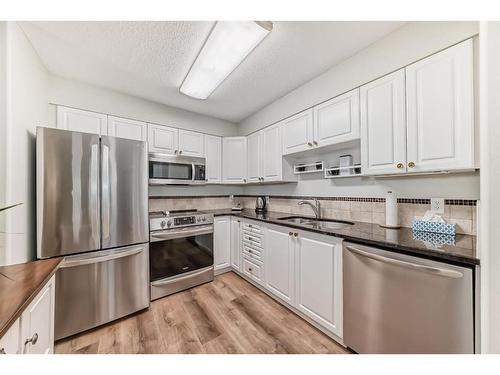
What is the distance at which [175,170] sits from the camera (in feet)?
8.61

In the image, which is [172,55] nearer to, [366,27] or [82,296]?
[366,27]

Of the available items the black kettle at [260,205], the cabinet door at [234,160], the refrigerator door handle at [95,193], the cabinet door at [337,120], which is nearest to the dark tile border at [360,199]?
the black kettle at [260,205]

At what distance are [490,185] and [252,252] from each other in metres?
2.08

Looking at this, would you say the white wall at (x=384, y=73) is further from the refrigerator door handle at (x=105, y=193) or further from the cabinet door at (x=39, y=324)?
the cabinet door at (x=39, y=324)

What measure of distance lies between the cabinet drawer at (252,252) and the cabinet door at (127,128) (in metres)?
1.94

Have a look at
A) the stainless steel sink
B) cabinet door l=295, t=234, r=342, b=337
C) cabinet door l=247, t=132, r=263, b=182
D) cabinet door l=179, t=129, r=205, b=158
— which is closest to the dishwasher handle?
cabinet door l=295, t=234, r=342, b=337

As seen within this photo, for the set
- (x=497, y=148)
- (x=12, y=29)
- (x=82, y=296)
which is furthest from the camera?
(x=82, y=296)

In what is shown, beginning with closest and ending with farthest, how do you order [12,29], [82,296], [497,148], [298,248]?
[497,148]
[12,29]
[82,296]
[298,248]

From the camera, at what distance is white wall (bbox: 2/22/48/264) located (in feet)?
4.10

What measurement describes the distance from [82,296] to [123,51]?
2.13m

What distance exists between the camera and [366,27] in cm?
149

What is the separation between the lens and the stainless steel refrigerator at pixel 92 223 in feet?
4.97

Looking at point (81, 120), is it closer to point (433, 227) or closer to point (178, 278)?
point (178, 278)

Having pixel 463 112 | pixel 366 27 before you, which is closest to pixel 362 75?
pixel 366 27
